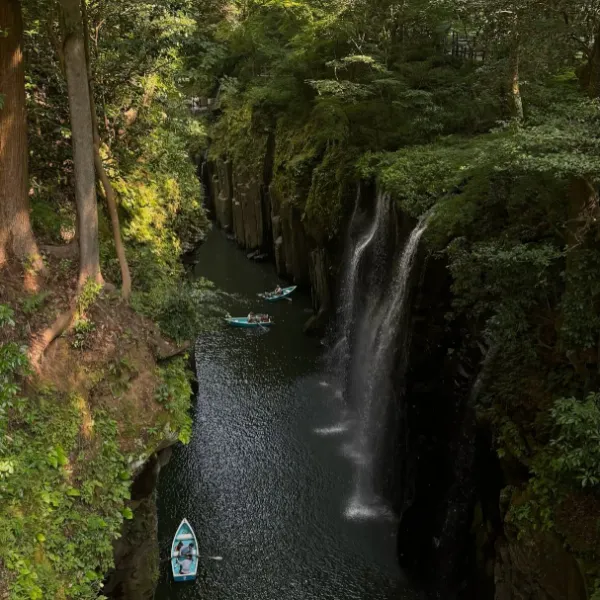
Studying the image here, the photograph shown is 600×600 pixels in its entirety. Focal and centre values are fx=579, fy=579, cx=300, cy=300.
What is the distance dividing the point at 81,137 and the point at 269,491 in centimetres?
1336

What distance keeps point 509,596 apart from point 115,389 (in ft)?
33.4

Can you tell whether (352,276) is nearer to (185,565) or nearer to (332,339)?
(332,339)

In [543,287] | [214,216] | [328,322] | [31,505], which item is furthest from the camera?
[214,216]

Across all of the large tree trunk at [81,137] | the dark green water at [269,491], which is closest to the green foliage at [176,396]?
the large tree trunk at [81,137]

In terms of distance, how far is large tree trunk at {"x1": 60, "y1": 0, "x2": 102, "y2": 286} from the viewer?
12.2 meters

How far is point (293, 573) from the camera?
17.1 meters

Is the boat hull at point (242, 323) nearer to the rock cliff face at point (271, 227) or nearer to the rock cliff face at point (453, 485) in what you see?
the rock cliff face at point (271, 227)

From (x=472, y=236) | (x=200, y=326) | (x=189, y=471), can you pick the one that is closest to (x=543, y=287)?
(x=472, y=236)

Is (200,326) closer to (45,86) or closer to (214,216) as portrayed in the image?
(45,86)

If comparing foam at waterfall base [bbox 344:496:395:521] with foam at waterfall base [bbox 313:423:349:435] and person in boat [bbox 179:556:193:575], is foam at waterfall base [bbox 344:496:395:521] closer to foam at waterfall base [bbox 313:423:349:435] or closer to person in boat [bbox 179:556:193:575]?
foam at waterfall base [bbox 313:423:349:435]

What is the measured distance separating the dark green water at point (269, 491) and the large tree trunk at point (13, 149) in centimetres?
1051

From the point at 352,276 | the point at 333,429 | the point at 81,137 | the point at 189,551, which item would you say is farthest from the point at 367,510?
the point at 81,137

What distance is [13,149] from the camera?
39.7ft

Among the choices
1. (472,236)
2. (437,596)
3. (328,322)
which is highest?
(472,236)
